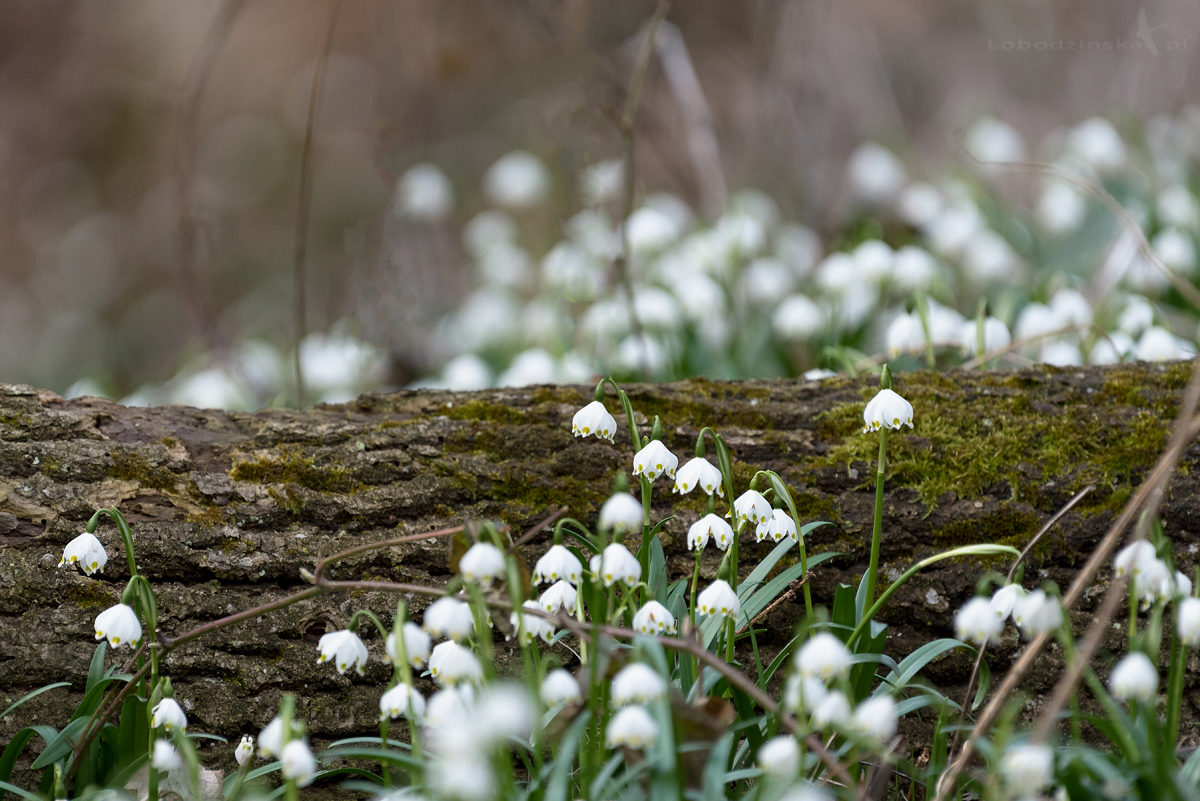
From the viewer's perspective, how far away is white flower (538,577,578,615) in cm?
142

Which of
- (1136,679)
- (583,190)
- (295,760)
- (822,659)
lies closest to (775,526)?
(822,659)

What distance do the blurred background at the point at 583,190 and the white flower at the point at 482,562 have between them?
5.05 ft

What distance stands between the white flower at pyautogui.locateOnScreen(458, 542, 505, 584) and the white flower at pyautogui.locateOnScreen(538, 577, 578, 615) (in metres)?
0.25

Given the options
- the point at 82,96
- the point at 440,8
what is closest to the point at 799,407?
the point at 440,8

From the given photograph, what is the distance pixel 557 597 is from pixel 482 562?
28 centimetres

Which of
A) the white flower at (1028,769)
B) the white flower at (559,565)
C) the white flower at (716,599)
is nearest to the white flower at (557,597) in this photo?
the white flower at (559,565)

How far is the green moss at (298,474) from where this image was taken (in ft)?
6.38

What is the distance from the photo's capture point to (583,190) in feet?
11.3

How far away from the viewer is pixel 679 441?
2.05m

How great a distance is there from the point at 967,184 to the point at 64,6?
7.52 metres

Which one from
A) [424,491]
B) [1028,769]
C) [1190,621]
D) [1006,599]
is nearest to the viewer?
[1028,769]

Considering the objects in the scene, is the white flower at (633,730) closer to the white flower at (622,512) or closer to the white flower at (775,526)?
the white flower at (622,512)

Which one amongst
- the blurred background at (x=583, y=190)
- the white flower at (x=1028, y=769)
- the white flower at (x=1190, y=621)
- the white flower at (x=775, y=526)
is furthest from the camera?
the blurred background at (x=583, y=190)

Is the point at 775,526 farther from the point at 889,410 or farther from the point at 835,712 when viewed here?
the point at 835,712
